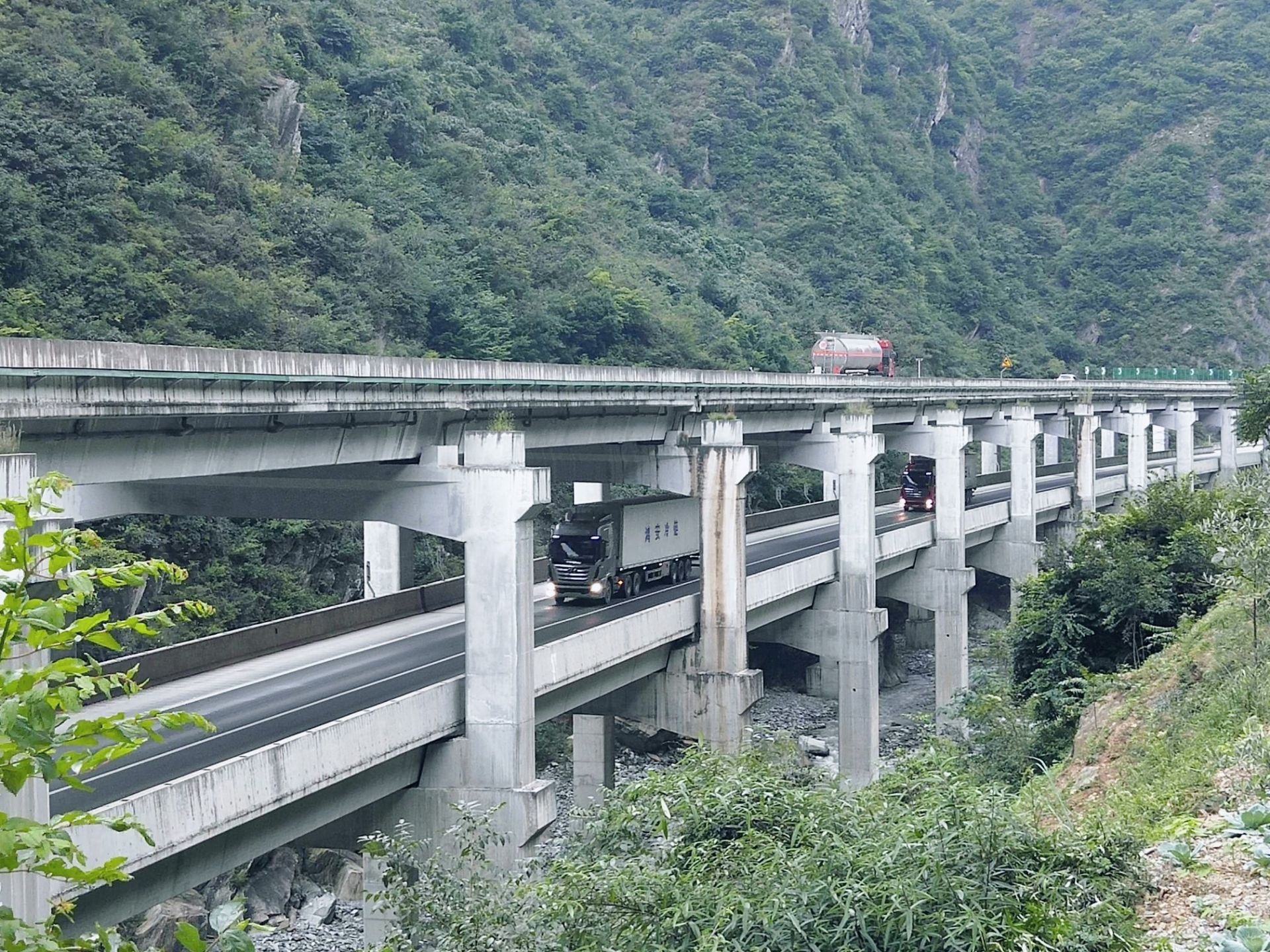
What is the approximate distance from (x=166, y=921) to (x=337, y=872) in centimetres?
525

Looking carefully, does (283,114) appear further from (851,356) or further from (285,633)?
(285,633)

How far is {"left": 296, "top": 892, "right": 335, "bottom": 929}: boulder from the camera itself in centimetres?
3011

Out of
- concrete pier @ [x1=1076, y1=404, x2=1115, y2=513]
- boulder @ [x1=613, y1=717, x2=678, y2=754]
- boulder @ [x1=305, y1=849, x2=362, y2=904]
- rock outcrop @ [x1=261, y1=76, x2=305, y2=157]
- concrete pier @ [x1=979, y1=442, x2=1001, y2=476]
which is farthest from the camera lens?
concrete pier @ [x1=979, y1=442, x2=1001, y2=476]

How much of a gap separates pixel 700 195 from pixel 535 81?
14343 mm

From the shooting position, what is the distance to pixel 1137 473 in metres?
70.2

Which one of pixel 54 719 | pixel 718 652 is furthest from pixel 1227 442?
pixel 54 719

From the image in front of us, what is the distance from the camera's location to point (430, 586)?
114 ft

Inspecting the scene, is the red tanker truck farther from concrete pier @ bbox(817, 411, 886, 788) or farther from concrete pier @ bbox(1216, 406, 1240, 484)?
concrete pier @ bbox(1216, 406, 1240, 484)

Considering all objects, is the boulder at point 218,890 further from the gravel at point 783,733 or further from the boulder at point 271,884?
the gravel at point 783,733

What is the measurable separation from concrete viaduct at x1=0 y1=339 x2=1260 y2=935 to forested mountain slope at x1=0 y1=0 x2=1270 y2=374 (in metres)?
15.4

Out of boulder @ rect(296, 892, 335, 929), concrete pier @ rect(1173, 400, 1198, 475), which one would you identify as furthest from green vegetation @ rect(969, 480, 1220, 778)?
→ concrete pier @ rect(1173, 400, 1198, 475)

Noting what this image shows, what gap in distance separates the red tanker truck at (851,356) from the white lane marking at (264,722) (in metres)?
40.2

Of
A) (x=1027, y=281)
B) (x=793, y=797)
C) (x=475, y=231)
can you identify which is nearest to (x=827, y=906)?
(x=793, y=797)

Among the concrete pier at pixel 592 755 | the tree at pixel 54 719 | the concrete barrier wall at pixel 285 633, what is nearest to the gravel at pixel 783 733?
the concrete pier at pixel 592 755
